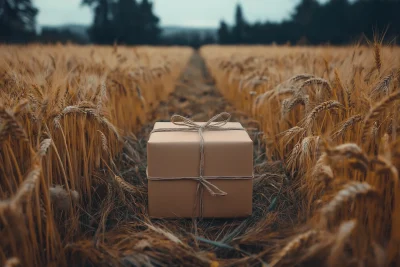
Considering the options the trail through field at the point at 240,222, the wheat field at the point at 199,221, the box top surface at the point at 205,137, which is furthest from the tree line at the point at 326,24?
the box top surface at the point at 205,137

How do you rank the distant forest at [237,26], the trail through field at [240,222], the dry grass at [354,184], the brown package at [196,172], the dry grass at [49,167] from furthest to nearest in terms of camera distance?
the distant forest at [237,26] < the brown package at [196,172] < the trail through field at [240,222] < the dry grass at [49,167] < the dry grass at [354,184]

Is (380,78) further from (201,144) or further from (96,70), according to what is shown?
(96,70)

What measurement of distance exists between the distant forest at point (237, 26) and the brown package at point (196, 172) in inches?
735

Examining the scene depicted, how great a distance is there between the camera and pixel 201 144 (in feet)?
5.35

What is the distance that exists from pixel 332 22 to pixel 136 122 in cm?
2924

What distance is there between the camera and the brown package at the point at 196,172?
1649 mm

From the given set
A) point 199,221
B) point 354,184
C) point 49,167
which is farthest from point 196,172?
point 354,184

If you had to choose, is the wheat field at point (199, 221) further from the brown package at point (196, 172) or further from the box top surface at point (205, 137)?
the box top surface at point (205, 137)

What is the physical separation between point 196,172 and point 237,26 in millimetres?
45323

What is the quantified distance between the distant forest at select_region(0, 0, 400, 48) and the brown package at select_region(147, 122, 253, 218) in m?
18.7

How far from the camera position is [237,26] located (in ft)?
146

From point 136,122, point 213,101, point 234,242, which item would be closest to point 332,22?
point 213,101

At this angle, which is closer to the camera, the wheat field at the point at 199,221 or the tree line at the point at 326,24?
the wheat field at the point at 199,221

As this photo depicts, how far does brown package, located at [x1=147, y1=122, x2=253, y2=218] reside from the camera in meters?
1.65
